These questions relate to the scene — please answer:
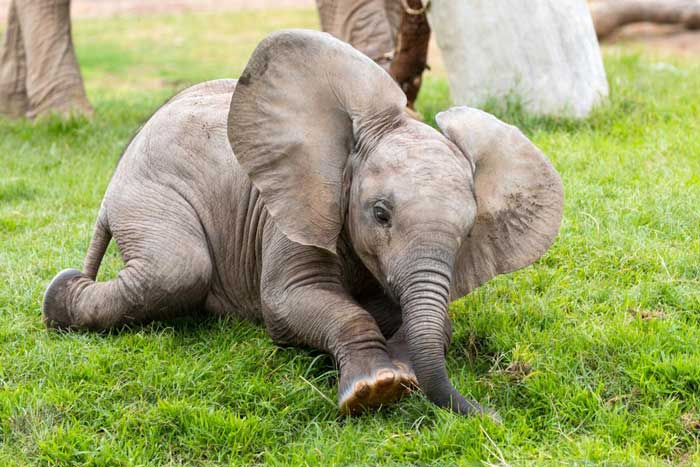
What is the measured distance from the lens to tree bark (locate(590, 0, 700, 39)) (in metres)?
15.2

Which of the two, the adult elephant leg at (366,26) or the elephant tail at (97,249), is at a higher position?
the elephant tail at (97,249)

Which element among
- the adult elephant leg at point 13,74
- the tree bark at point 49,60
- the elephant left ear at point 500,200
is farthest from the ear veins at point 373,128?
the adult elephant leg at point 13,74

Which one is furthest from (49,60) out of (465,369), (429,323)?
(429,323)

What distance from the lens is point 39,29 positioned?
10453 mm

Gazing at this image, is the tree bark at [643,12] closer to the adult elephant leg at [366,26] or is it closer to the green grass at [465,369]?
the adult elephant leg at [366,26]

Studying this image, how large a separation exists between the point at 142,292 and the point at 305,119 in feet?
3.70

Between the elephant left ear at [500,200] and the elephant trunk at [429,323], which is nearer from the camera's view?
the elephant trunk at [429,323]

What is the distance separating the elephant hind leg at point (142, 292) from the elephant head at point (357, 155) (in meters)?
0.69

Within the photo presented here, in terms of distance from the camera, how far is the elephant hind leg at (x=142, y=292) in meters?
5.16

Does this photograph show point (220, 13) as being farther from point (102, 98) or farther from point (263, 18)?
point (102, 98)

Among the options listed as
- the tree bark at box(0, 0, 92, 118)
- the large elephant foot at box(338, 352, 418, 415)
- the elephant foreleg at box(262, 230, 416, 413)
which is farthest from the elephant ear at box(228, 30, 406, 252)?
the tree bark at box(0, 0, 92, 118)

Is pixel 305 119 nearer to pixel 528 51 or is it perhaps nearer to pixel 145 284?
pixel 145 284

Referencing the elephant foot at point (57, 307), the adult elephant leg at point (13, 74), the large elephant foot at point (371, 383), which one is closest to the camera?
the large elephant foot at point (371, 383)

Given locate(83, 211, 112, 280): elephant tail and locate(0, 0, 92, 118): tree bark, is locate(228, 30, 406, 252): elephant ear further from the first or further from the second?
locate(0, 0, 92, 118): tree bark
